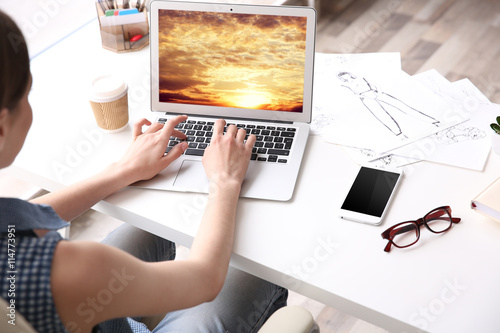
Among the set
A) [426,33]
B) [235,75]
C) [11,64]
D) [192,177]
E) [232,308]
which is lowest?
[426,33]

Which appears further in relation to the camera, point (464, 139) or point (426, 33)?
point (426, 33)

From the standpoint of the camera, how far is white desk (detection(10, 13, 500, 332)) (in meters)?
0.87

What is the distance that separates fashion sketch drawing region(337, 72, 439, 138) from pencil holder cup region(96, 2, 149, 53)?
592 mm

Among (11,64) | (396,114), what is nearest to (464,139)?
(396,114)

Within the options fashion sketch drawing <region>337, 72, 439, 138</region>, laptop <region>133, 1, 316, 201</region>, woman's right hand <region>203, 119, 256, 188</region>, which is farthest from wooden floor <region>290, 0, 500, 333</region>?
woman's right hand <region>203, 119, 256, 188</region>

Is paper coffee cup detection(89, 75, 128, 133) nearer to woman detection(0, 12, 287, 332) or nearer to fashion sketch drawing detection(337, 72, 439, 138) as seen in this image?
woman detection(0, 12, 287, 332)

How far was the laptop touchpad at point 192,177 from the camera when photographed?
1095 millimetres

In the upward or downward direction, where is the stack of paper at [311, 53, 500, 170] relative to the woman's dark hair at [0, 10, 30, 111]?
downward

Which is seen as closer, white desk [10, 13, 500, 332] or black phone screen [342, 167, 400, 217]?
white desk [10, 13, 500, 332]

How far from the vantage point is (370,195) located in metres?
1.05

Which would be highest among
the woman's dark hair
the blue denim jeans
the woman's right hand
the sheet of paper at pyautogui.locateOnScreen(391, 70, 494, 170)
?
the woman's dark hair

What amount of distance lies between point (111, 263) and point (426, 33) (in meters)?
2.64

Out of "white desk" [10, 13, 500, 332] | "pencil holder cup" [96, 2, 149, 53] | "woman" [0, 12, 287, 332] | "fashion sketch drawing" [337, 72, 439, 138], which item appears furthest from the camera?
"pencil holder cup" [96, 2, 149, 53]

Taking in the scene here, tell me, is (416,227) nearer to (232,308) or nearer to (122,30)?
(232,308)
